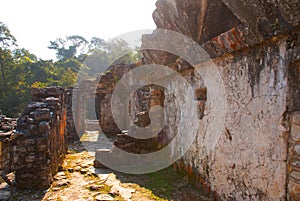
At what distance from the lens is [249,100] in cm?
232

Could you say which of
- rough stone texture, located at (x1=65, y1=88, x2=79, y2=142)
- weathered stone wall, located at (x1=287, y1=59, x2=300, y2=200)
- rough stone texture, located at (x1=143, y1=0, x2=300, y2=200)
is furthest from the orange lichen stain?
rough stone texture, located at (x1=65, y1=88, x2=79, y2=142)

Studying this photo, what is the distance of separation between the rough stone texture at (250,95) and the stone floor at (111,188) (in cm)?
43

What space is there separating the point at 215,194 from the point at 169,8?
8.32 ft

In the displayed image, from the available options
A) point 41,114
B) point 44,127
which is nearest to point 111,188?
point 44,127

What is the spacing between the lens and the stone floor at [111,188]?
11.6 ft

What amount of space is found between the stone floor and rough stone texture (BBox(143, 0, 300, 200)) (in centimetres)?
43

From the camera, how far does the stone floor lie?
3.54 meters

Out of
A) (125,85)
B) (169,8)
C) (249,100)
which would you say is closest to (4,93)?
(125,85)

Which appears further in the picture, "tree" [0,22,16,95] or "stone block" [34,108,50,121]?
"tree" [0,22,16,95]

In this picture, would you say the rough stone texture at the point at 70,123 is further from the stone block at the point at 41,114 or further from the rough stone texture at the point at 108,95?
the stone block at the point at 41,114

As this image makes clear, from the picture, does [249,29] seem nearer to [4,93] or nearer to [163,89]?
[163,89]

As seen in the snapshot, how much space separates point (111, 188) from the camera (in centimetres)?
395

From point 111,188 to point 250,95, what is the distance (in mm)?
2709

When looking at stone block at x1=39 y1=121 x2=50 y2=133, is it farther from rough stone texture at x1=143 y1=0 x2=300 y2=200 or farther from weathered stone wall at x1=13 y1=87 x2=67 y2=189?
rough stone texture at x1=143 y1=0 x2=300 y2=200
